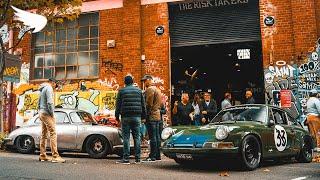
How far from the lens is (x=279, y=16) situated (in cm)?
1342

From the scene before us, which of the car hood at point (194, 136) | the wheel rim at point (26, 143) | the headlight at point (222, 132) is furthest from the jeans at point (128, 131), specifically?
the wheel rim at point (26, 143)

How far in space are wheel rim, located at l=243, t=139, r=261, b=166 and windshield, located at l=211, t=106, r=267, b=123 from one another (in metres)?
0.77

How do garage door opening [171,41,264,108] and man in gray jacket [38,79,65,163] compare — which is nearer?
man in gray jacket [38,79,65,163]

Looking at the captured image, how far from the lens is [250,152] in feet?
24.6

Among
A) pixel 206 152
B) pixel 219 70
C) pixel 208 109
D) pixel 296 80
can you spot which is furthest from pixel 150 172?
pixel 219 70

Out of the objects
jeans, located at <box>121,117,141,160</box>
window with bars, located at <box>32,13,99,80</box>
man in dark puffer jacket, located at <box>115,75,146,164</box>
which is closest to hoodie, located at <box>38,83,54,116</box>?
man in dark puffer jacket, located at <box>115,75,146,164</box>

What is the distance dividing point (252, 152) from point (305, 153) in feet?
7.62

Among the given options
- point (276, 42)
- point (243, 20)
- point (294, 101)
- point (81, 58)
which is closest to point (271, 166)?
point (294, 101)

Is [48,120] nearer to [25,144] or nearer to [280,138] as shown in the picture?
[25,144]

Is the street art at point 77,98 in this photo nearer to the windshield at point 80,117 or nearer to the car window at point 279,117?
the windshield at point 80,117

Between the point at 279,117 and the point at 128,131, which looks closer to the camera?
the point at 128,131

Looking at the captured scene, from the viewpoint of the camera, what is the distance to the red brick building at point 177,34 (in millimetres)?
13141

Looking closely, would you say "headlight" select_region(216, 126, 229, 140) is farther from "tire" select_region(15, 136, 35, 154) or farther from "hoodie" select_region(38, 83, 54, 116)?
"tire" select_region(15, 136, 35, 154)

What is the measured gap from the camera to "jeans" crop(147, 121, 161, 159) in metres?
8.99
